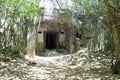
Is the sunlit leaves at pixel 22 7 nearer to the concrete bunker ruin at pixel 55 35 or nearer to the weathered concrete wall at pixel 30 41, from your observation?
the weathered concrete wall at pixel 30 41

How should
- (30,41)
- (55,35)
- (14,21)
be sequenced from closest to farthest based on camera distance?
1. (14,21)
2. (30,41)
3. (55,35)

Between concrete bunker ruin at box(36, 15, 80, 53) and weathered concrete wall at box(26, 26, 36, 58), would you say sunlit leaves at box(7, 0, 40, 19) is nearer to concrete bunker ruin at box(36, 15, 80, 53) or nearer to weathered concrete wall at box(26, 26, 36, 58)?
weathered concrete wall at box(26, 26, 36, 58)

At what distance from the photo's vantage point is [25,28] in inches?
537

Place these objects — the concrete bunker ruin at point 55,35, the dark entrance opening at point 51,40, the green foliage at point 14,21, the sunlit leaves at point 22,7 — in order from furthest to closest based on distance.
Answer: the dark entrance opening at point 51,40 → the concrete bunker ruin at point 55,35 → the green foliage at point 14,21 → the sunlit leaves at point 22,7

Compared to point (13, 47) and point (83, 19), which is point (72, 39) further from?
point (13, 47)

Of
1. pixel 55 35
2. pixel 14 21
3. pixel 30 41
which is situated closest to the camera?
pixel 14 21

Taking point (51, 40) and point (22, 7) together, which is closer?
point (22, 7)

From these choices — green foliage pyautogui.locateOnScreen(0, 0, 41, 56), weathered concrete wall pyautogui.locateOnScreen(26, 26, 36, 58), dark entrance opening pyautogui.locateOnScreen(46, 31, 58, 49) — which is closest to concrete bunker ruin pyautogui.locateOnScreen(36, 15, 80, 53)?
dark entrance opening pyautogui.locateOnScreen(46, 31, 58, 49)

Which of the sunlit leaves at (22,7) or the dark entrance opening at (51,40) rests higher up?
the sunlit leaves at (22,7)

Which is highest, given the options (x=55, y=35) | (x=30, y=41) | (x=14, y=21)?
(x=14, y=21)

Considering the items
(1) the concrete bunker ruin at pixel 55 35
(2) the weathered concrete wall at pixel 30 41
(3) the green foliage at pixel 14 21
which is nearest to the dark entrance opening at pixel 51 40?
(1) the concrete bunker ruin at pixel 55 35

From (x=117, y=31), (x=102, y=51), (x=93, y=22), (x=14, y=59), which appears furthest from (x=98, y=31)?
(x=117, y=31)

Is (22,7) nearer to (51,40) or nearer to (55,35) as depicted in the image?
(55,35)

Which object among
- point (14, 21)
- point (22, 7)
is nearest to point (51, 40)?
point (14, 21)
